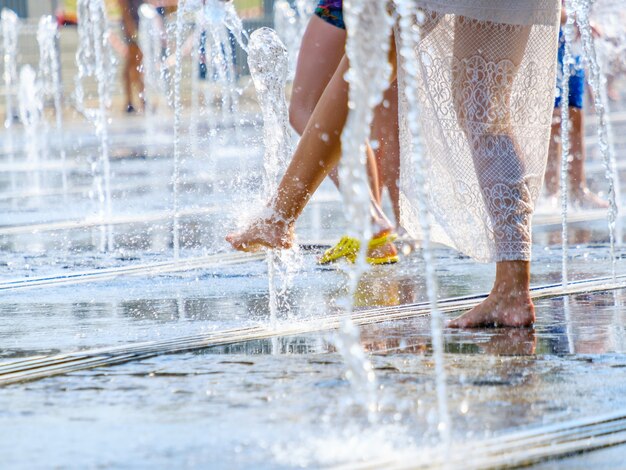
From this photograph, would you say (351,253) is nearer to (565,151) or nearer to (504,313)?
(565,151)

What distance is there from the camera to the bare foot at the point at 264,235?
11.3ft

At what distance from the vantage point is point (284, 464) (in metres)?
2.14

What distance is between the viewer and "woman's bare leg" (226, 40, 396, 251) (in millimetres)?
3381

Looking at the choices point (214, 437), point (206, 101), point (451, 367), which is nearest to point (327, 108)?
point (451, 367)

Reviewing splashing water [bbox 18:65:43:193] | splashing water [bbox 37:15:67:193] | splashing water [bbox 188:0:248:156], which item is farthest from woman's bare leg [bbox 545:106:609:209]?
splashing water [bbox 37:15:67:193]

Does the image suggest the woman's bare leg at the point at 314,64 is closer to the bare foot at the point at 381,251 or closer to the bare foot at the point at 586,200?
the bare foot at the point at 381,251

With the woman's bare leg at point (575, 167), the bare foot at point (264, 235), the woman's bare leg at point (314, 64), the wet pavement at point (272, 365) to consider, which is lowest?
the wet pavement at point (272, 365)

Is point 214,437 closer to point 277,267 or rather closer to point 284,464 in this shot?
point 284,464

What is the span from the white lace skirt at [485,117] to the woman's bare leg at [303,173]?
0.15m

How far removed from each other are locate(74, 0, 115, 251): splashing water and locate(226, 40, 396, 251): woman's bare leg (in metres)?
1.49

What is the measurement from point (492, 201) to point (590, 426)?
1071 millimetres

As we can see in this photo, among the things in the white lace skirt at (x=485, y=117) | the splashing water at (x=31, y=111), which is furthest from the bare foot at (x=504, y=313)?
the splashing water at (x=31, y=111)

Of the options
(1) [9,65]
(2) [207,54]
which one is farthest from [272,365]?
(1) [9,65]

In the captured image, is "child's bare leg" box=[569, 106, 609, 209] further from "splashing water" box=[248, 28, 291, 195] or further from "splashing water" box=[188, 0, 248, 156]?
"splashing water" box=[248, 28, 291, 195]
